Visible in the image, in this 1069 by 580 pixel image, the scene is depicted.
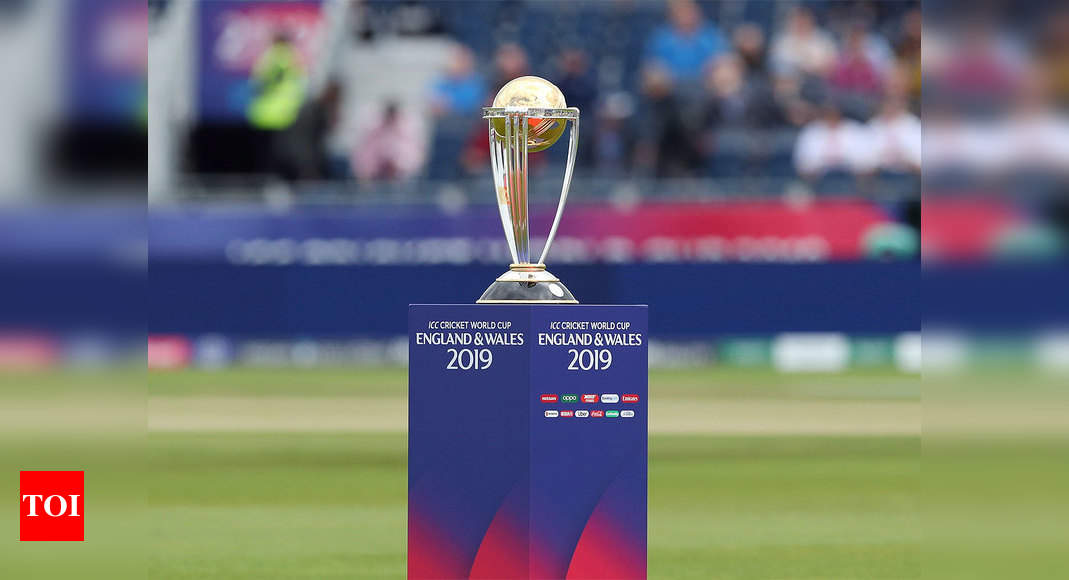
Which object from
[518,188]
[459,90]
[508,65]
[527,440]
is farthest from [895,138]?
[527,440]

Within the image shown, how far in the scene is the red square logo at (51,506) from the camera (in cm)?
750

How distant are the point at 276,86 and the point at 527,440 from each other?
13558 mm

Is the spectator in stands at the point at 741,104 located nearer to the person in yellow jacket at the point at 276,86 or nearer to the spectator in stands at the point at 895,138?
the spectator in stands at the point at 895,138

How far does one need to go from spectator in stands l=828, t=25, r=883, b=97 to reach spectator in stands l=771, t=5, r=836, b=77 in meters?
0.16

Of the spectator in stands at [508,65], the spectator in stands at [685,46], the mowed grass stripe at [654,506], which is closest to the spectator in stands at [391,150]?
the spectator in stands at [508,65]

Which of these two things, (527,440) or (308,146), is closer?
(527,440)

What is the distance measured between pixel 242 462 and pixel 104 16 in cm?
719

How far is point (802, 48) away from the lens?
645 inches

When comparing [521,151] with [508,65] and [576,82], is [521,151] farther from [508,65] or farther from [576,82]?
[508,65]

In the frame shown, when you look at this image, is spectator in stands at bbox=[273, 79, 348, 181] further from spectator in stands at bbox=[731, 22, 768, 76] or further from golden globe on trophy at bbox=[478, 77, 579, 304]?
golden globe on trophy at bbox=[478, 77, 579, 304]

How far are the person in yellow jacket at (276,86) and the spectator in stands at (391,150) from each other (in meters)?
0.97

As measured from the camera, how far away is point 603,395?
383 centimetres

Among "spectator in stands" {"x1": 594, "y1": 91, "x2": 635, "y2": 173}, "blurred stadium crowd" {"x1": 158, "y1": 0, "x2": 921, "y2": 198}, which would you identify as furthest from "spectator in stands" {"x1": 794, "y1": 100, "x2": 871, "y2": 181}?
"spectator in stands" {"x1": 594, "y1": 91, "x2": 635, "y2": 173}

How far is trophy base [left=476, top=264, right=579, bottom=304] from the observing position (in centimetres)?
403
